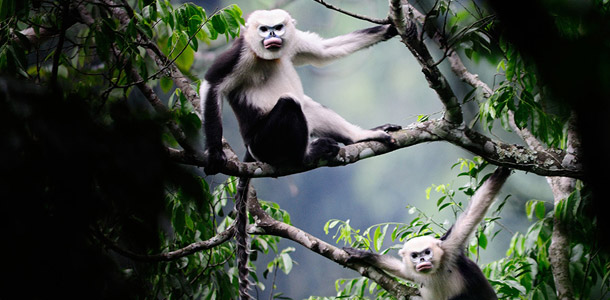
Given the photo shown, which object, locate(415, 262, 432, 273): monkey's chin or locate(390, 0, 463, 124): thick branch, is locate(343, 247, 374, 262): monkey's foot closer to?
locate(415, 262, 432, 273): monkey's chin

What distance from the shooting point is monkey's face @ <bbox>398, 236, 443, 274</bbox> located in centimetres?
337

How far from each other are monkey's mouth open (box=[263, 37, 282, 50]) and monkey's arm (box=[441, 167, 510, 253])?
1.53 metres

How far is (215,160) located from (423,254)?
1.55 metres

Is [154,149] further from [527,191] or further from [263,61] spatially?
[527,191]

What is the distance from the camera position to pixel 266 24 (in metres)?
3.36

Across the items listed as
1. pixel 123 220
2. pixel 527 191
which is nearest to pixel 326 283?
pixel 527 191

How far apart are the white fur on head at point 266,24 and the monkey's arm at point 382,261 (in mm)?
1325

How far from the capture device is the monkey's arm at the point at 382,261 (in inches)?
127

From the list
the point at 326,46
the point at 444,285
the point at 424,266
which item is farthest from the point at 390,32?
the point at 444,285

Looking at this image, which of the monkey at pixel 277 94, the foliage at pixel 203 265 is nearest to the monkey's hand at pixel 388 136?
the monkey at pixel 277 94

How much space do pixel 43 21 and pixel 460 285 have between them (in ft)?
9.38

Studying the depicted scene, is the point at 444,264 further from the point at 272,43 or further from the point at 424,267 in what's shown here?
the point at 272,43

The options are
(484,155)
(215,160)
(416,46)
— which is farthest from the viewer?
(484,155)

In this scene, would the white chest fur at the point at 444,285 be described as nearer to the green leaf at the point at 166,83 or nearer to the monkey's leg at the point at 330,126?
the monkey's leg at the point at 330,126
